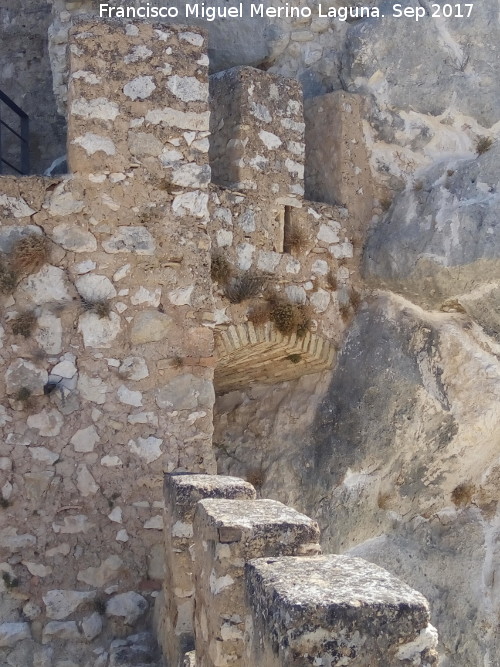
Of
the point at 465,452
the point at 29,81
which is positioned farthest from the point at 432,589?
the point at 29,81

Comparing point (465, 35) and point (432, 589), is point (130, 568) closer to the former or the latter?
point (432, 589)

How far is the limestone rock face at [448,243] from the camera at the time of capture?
7.37 meters

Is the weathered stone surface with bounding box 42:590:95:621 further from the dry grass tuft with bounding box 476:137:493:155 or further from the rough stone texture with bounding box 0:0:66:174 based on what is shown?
the dry grass tuft with bounding box 476:137:493:155

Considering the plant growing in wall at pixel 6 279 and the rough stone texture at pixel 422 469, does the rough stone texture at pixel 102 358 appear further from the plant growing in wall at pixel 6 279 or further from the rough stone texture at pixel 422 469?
the rough stone texture at pixel 422 469

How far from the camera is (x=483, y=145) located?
7.91m

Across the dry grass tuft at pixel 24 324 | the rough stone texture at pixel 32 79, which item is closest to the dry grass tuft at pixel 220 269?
the dry grass tuft at pixel 24 324

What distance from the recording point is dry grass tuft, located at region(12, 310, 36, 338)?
5789mm

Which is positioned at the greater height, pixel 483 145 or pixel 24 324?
pixel 483 145

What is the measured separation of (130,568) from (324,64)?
4966 mm

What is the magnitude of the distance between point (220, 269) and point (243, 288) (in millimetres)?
254

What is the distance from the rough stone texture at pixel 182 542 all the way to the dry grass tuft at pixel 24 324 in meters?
1.61

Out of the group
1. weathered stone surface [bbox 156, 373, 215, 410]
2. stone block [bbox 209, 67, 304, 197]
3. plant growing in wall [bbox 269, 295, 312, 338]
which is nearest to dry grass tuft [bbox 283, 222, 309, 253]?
stone block [bbox 209, 67, 304, 197]

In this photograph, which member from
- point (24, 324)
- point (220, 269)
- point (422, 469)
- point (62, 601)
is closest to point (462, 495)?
point (422, 469)

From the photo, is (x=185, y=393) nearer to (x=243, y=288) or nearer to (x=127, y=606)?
(x=243, y=288)
